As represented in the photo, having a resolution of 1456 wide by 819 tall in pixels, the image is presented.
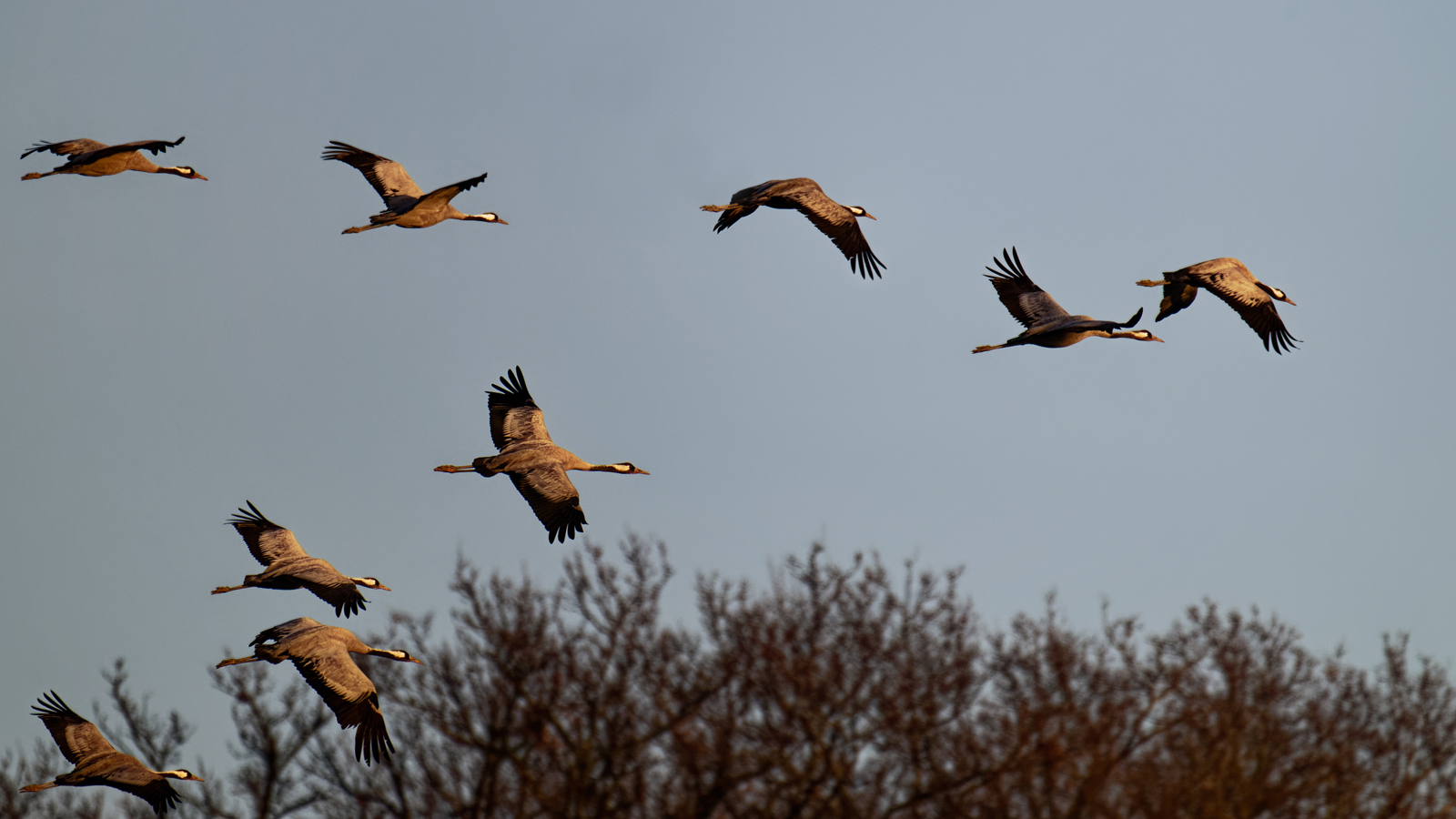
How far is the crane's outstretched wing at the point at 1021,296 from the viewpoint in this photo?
16.6 metres

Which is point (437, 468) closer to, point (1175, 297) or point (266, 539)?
point (266, 539)

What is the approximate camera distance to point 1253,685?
2238 cm

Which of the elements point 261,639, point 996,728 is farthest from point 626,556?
point 261,639

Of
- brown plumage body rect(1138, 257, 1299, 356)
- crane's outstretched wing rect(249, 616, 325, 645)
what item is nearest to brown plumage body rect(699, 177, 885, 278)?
brown plumage body rect(1138, 257, 1299, 356)

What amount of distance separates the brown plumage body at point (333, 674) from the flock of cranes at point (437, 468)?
0.01 metres

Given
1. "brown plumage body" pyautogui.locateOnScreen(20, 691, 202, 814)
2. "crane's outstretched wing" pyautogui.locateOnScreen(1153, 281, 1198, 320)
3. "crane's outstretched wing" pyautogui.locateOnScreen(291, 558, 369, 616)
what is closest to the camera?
"brown plumage body" pyautogui.locateOnScreen(20, 691, 202, 814)

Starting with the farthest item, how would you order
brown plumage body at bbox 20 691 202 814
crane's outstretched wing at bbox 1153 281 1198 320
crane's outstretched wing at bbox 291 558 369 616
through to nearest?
crane's outstretched wing at bbox 1153 281 1198 320 → crane's outstretched wing at bbox 291 558 369 616 → brown plumage body at bbox 20 691 202 814

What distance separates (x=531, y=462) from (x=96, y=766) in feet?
15.4

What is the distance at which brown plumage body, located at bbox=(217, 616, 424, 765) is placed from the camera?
13039 mm

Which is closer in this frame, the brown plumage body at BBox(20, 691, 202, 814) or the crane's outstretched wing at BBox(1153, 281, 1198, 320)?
the brown plumage body at BBox(20, 691, 202, 814)

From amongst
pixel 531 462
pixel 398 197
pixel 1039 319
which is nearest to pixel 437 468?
pixel 531 462

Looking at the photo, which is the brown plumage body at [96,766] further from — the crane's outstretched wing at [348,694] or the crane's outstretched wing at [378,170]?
the crane's outstretched wing at [378,170]

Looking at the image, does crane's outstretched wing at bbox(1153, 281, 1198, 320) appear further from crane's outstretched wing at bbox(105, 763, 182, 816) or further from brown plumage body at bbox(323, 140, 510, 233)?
crane's outstretched wing at bbox(105, 763, 182, 816)

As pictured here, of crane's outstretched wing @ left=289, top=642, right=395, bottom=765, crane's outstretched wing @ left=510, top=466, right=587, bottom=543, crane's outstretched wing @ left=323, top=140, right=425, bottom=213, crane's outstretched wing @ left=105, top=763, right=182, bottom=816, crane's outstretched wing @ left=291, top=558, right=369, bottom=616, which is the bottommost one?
crane's outstretched wing @ left=105, top=763, right=182, bottom=816
